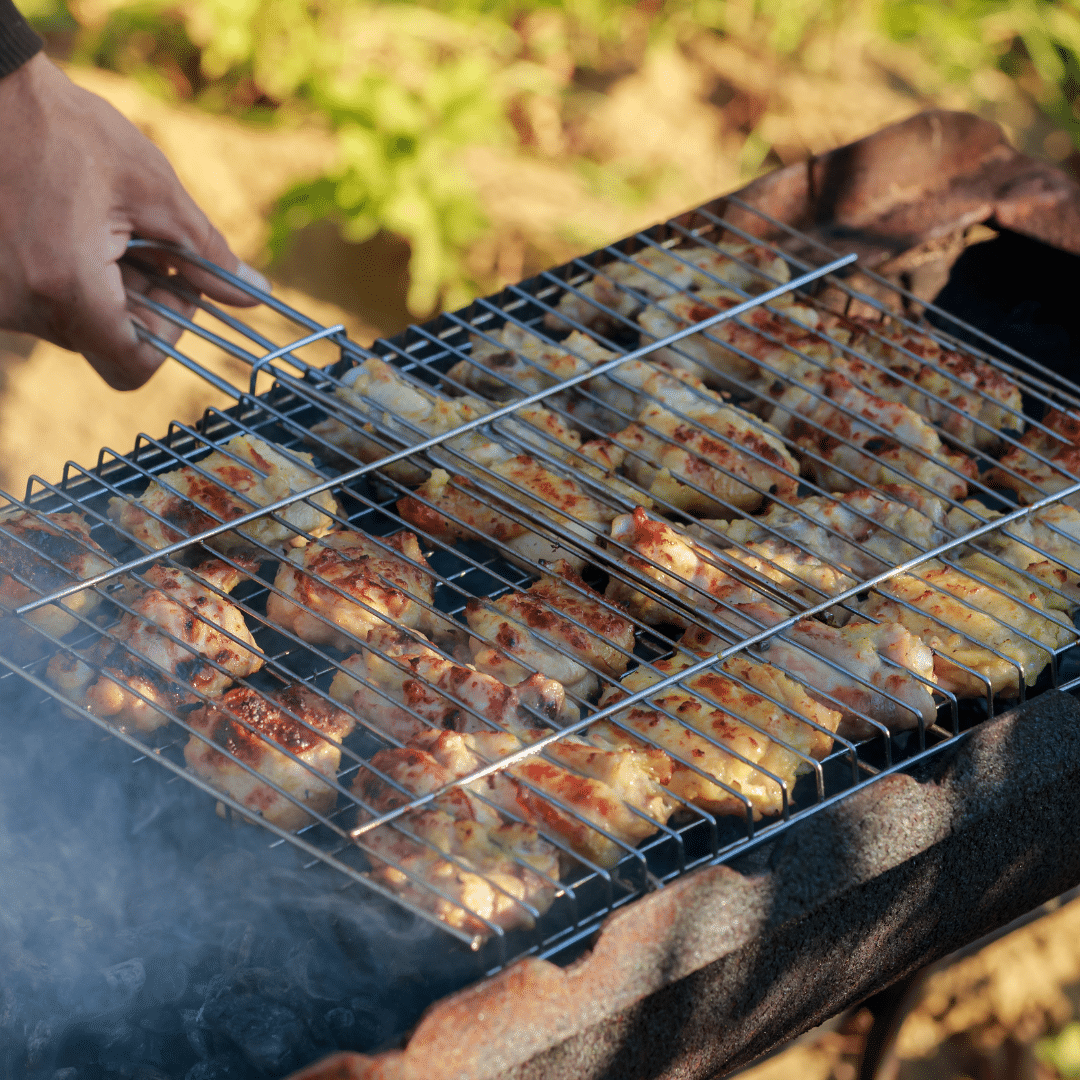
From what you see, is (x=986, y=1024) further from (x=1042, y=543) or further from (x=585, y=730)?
(x=585, y=730)

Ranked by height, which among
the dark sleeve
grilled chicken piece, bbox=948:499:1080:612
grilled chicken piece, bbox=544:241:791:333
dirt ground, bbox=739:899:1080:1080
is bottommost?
dirt ground, bbox=739:899:1080:1080

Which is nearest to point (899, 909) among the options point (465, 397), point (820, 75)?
point (465, 397)

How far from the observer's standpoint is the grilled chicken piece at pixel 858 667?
2.63 m

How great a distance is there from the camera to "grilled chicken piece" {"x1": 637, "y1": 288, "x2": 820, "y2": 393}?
12.2 feet

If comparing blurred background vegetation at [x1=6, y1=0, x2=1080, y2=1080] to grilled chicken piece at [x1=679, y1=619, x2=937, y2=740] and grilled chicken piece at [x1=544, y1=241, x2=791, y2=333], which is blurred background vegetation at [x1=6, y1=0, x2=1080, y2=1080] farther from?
grilled chicken piece at [x1=544, y1=241, x2=791, y2=333]

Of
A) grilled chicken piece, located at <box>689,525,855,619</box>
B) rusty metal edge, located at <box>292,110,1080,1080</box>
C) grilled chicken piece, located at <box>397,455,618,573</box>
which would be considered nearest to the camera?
rusty metal edge, located at <box>292,110,1080,1080</box>

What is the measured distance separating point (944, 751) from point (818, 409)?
1.31 metres

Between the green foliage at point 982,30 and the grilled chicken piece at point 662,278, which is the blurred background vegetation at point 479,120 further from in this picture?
the grilled chicken piece at point 662,278

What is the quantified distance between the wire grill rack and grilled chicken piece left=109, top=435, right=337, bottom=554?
0.05 ft

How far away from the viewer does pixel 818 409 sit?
141 inches

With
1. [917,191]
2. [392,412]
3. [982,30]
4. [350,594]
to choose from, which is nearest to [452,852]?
[350,594]

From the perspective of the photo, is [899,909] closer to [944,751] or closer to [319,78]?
[944,751]

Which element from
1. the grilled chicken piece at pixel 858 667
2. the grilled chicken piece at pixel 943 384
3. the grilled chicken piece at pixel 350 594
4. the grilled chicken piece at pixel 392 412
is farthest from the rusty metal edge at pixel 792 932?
the grilled chicken piece at pixel 392 412

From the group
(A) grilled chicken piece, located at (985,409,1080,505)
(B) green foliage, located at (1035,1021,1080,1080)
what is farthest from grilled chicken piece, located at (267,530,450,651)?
(B) green foliage, located at (1035,1021,1080,1080)
